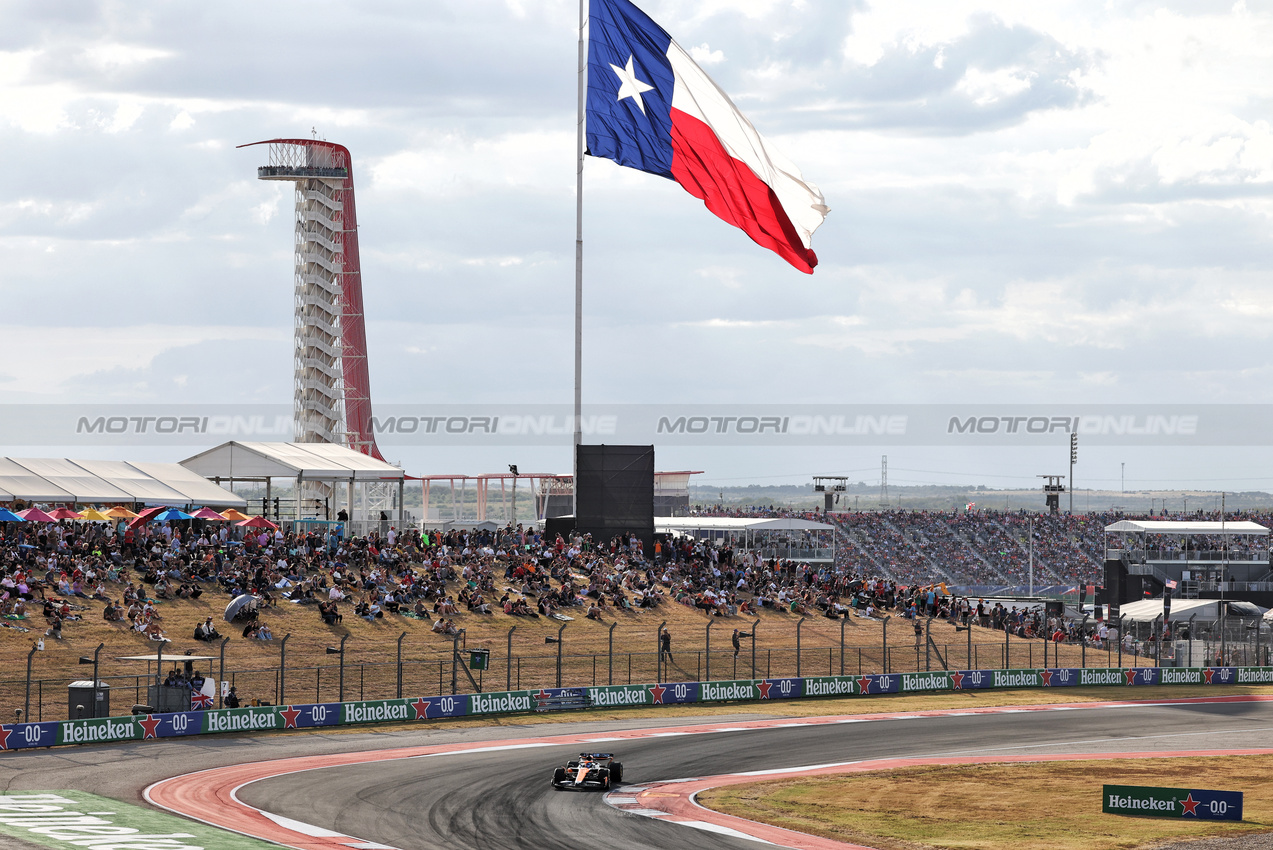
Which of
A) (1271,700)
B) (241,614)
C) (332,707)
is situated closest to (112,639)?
(241,614)

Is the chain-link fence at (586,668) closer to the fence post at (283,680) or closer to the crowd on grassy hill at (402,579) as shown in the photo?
the fence post at (283,680)

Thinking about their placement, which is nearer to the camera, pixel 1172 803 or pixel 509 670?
pixel 1172 803

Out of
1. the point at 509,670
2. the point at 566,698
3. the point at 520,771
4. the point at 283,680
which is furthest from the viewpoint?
the point at 566,698

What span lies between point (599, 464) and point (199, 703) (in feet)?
76.4

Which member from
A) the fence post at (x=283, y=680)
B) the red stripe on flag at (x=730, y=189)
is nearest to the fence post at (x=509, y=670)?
the fence post at (x=283, y=680)

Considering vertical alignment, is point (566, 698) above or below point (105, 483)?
below

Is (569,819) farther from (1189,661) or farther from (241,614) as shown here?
(1189,661)

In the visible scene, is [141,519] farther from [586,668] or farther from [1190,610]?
[1190,610]

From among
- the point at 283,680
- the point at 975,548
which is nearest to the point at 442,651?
the point at 283,680

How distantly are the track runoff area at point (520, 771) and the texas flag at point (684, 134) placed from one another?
11.2 meters

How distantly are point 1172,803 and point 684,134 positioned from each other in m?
20.0

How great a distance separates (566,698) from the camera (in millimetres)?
39469

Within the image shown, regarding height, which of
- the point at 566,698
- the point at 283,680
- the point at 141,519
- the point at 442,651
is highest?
the point at 141,519

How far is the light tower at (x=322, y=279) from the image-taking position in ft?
267
